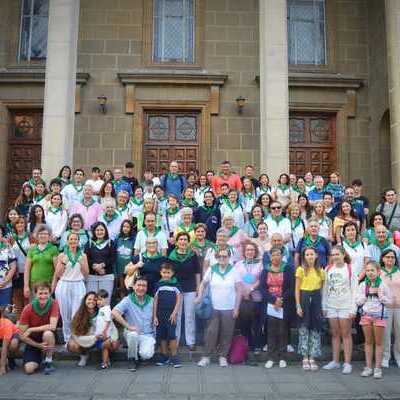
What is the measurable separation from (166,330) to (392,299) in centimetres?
334

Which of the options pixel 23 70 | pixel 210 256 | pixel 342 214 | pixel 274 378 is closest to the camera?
pixel 274 378

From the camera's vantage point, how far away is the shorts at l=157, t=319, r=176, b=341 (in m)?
7.55

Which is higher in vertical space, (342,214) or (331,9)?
(331,9)

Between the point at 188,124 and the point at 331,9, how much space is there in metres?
5.82

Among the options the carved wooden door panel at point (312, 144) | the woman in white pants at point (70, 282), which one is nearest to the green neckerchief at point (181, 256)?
the woman in white pants at point (70, 282)

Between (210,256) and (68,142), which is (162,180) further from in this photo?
(210,256)

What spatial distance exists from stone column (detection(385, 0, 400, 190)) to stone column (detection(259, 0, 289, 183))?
2.52m

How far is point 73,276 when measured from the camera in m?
7.79

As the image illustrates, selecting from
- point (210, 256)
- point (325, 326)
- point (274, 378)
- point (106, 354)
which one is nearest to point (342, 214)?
point (325, 326)

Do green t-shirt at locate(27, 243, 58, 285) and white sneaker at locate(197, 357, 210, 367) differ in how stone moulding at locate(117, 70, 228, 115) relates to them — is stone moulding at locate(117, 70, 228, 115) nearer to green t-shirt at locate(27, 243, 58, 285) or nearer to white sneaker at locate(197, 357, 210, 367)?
green t-shirt at locate(27, 243, 58, 285)

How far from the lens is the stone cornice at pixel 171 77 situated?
15172 mm

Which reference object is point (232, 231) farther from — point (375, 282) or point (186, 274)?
point (375, 282)

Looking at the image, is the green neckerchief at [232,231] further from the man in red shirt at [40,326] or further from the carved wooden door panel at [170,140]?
the carved wooden door panel at [170,140]

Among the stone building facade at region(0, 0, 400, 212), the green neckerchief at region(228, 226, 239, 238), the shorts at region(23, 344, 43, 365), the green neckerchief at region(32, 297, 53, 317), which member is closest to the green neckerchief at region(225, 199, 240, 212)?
the green neckerchief at region(228, 226, 239, 238)
